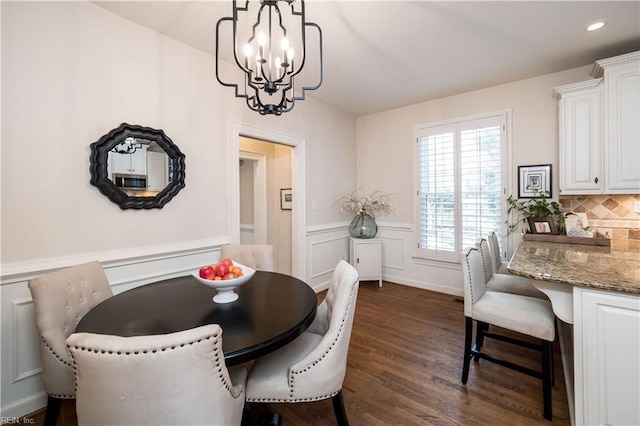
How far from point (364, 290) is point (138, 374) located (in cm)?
345

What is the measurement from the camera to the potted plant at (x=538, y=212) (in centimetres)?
292

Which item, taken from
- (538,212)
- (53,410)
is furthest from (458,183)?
(53,410)

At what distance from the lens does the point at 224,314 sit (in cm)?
137

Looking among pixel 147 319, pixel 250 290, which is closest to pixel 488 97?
pixel 250 290

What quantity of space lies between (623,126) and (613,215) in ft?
2.92

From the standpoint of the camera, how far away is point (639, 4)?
1.95 metres

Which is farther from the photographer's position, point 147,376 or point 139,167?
point 139,167

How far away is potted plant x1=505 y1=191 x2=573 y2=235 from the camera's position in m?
2.92

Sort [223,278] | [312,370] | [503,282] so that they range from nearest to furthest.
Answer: [312,370]
[223,278]
[503,282]

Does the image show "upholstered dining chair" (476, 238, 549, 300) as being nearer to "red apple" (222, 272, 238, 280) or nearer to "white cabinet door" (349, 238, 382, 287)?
"white cabinet door" (349, 238, 382, 287)

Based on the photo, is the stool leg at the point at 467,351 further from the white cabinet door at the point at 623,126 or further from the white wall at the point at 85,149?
the white wall at the point at 85,149

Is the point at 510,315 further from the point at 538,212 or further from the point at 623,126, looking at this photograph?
the point at 623,126

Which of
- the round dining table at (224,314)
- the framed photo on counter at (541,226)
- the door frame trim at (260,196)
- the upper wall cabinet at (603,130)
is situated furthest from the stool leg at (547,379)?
the door frame trim at (260,196)

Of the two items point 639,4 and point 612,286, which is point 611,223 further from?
point 612,286
